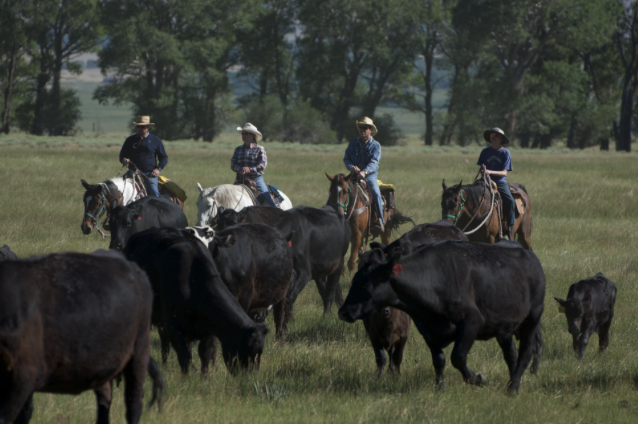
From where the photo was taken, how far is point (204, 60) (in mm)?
61375

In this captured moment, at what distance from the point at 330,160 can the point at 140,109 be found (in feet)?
104

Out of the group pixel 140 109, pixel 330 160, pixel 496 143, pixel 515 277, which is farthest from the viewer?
pixel 140 109

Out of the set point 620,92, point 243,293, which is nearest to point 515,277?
point 243,293

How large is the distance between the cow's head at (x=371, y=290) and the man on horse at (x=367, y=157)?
6864 mm

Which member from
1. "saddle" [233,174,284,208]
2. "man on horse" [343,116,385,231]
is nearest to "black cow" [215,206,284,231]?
"saddle" [233,174,284,208]

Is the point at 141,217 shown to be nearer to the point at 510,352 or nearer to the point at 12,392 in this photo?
the point at 510,352

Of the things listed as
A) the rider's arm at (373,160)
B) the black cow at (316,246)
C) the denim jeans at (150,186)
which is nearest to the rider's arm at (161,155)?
the denim jeans at (150,186)

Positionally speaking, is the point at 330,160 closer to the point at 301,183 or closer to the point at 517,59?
the point at 301,183

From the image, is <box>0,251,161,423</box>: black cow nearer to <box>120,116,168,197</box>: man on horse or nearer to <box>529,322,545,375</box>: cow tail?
<box>529,322,545,375</box>: cow tail

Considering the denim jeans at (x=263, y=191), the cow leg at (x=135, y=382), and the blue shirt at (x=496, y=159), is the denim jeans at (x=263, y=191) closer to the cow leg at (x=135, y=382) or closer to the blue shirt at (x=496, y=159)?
the blue shirt at (x=496, y=159)

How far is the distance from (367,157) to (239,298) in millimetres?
6158

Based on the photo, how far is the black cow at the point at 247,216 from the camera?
8.80 m

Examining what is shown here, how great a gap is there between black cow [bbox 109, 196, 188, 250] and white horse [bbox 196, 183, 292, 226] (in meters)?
0.51

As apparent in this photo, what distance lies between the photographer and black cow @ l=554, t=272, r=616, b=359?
756 cm
